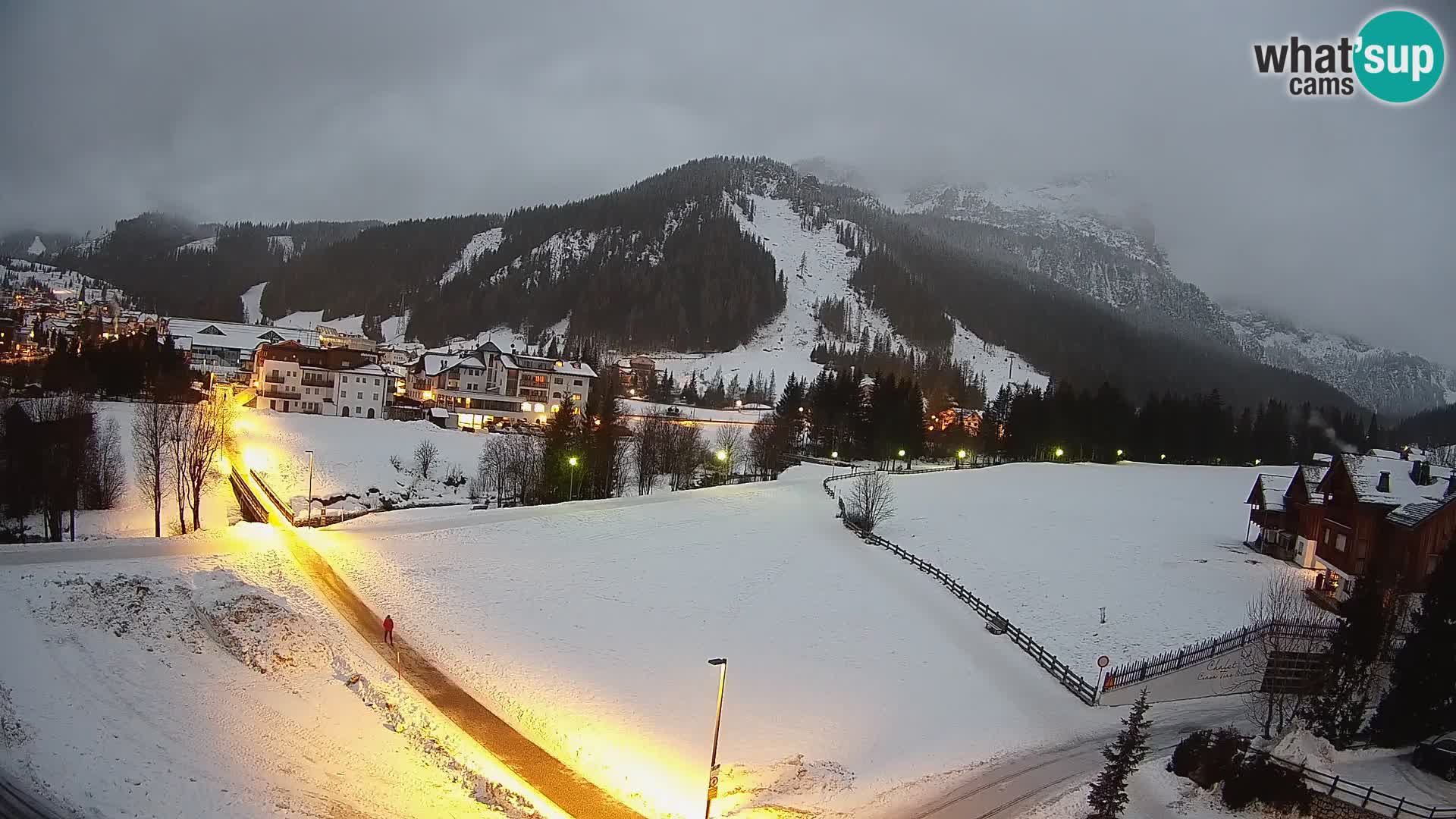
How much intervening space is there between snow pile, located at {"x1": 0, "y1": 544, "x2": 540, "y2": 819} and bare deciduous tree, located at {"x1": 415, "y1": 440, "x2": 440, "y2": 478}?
39.6m

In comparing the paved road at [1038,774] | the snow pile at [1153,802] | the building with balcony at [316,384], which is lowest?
the paved road at [1038,774]

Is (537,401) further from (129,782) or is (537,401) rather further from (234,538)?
(129,782)

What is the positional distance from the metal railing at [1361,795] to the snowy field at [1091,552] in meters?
11.4

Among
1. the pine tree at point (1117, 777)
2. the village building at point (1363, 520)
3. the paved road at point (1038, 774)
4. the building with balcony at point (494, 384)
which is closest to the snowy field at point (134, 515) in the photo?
the building with balcony at point (494, 384)

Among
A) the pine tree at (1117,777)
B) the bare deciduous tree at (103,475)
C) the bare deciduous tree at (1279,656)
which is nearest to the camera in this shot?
the pine tree at (1117,777)

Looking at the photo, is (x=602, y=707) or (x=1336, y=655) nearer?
(x=1336, y=655)

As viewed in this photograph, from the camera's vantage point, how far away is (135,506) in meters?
Result: 48.7

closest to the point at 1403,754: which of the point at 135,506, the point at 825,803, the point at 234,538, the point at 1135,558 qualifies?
the point at 825,803

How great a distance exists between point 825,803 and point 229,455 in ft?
197

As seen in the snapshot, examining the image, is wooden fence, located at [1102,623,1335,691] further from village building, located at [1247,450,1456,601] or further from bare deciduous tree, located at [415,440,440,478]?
bare deciduous tree, located at [415,440,440,478]

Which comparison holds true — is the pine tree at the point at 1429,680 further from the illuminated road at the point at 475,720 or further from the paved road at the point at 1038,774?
the illuminated road at the point at 475,720

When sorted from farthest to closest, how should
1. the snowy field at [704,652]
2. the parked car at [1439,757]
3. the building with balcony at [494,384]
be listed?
the building with balcony at [494,384] < the snowy field at [704,652] < the parked car at [1439,757]

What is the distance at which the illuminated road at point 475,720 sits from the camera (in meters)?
20.4

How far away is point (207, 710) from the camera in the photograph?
65.5ft
